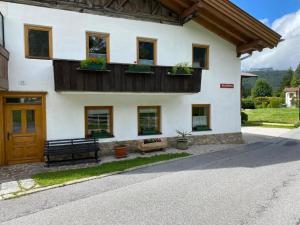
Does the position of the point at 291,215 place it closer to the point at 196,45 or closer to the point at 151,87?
the point at 151,87

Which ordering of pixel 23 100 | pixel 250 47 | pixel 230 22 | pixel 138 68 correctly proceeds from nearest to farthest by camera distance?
pixel 23 100, pixel 138 68, pixel 230 22, pixel 250 47

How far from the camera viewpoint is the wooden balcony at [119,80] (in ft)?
30.5

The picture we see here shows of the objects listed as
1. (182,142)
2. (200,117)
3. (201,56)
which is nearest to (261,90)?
(201,56)

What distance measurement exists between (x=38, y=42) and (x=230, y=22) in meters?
9.15

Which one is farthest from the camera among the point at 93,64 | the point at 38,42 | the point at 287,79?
the point at 287,79

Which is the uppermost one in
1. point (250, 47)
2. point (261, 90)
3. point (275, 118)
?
point (261, 90)

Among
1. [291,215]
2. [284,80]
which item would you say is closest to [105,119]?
[291,215]

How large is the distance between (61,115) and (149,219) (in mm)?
6829

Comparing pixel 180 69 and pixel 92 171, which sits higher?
pixel 180 69

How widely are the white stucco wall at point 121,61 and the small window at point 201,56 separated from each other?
27 centimetres

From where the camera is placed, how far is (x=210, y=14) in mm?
12406

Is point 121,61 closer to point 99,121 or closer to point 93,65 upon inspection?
point 93,65

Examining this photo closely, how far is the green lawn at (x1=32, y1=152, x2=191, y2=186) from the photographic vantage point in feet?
24.4

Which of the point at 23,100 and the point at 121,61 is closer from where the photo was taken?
the point at 23,100
